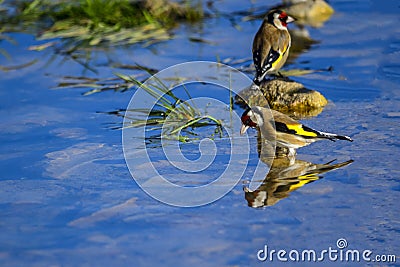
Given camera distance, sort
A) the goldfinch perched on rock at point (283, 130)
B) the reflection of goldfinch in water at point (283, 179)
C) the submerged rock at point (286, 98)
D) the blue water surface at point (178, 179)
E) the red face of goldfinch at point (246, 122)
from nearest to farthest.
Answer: the blue water surface at point (178, 179), the reflection of goldfinch in water at point (283, 179), the goldfinch perched on rock at point (283, 130), the red face of goldfinch at point (246, 122), the submerged rock at point (286, 98)

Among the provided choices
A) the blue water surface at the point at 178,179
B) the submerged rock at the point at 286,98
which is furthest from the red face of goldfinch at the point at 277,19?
the submerged rock at the point at 286,98

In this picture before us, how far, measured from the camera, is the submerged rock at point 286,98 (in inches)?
247

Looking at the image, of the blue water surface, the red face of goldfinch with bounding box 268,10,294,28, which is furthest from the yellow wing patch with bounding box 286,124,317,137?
the red face of goldfinch with bounding box 268,10,294,28

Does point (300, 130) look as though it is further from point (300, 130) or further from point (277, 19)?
point (277, 19)

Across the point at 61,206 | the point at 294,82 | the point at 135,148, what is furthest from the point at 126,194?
the point at 294,82

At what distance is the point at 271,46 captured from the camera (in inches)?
263

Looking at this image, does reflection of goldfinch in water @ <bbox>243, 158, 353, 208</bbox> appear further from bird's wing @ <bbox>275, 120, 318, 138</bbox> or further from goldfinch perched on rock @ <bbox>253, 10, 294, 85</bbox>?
goldfinch perched on rock @ <bbox>253, 10, 294, 85</bbox>

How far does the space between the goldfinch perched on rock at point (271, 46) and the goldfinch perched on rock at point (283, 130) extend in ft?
3.19

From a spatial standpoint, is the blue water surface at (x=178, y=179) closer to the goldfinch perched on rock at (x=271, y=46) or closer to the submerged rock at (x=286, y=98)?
the submerged rock at (x=286, y=98)

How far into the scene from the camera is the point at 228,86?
6629mm

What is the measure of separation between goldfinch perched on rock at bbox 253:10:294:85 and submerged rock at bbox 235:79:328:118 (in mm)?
117

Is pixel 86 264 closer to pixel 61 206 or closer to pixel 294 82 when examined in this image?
pixel 61 206

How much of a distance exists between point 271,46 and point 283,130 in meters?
1.56

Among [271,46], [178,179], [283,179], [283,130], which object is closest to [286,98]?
[271,46]
